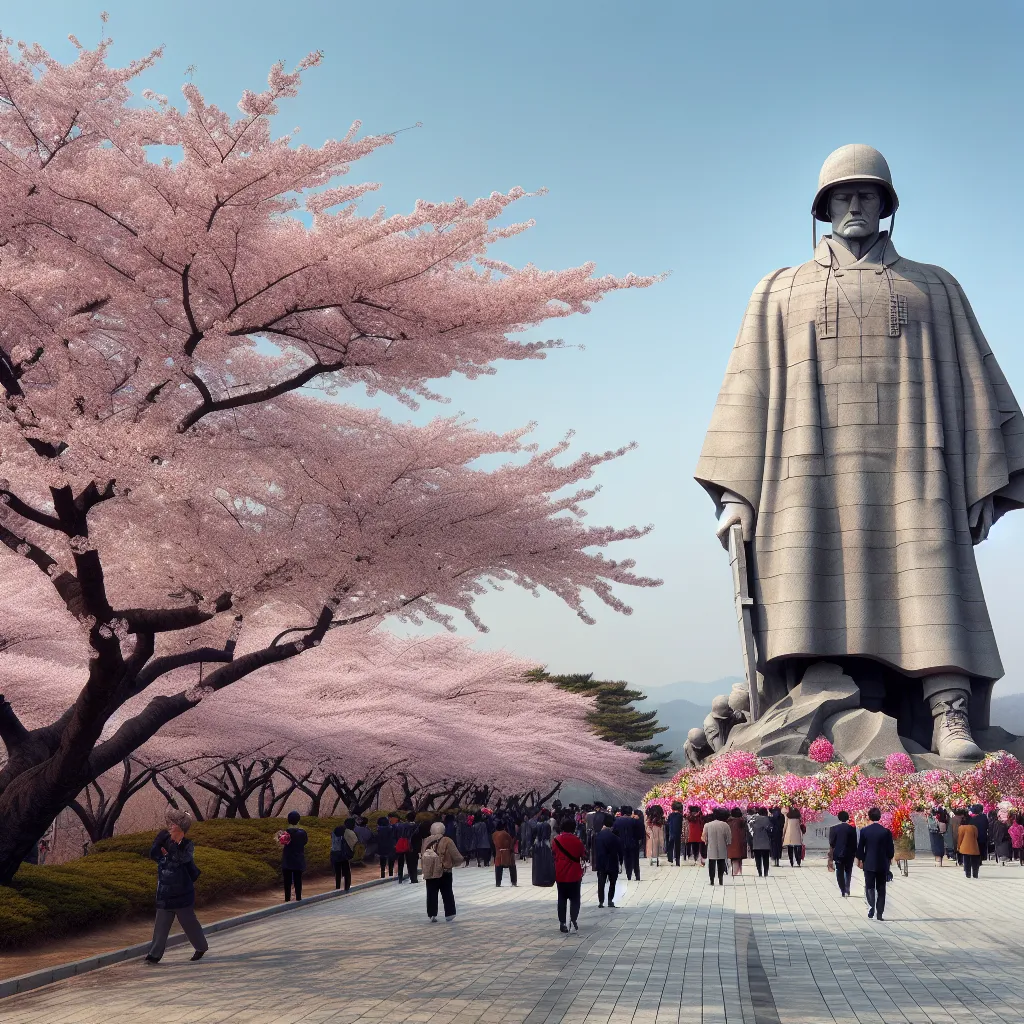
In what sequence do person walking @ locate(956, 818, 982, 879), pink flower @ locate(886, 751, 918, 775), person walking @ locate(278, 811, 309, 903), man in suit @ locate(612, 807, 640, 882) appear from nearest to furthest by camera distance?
person walking @ locate(278, 811, 309, 903) < man in suit @ locate(612, 807, 640, 882) < person walking @ locate(956, 818, 982, 879) < pink flower @ locate(886, 751, 918, 775)

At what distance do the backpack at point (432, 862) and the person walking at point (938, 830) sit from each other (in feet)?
44.1

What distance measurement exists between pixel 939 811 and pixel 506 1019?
18860 millimetres

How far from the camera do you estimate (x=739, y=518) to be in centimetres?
3159

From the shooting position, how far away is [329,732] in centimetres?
3475

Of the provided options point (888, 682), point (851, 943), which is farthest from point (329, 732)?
point (851, 943)

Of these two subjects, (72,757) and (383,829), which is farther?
(383,829)

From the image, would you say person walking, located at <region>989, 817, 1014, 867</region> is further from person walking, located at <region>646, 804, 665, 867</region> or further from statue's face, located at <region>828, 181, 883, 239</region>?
statue's face, located at <region>828, 181, 883, 239</region>

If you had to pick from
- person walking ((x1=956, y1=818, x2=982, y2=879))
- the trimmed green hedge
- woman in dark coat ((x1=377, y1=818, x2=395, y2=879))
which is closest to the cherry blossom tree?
the trimmed green hedge

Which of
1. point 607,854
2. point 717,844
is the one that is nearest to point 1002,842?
point 717,844

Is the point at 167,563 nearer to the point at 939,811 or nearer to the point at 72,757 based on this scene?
the point at 72,757

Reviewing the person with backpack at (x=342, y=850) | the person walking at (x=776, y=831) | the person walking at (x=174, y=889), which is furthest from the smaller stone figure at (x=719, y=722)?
the person walking at (x=174, y=889)

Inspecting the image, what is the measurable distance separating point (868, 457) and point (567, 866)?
18.9 meters

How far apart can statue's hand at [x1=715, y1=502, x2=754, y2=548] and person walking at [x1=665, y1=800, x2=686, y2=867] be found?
742cm

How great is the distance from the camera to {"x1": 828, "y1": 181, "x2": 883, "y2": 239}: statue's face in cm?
3222
